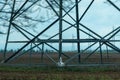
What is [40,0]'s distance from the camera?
62.6 feet

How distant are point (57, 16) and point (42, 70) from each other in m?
2.38

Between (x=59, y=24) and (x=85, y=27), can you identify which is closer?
(x=59, y=24)

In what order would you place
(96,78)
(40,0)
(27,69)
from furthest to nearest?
(27,69) → (40,0) → (96,78)

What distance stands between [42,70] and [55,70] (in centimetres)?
62

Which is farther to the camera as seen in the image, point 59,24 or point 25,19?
point 59,24

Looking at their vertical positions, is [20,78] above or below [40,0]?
below

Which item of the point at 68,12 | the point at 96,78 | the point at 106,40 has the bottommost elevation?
the point at 96,78

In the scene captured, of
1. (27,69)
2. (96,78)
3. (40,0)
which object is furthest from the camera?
(27,69)

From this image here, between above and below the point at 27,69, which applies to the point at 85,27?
above

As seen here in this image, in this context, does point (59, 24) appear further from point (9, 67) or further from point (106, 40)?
point (9, 67)

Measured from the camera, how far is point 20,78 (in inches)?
618

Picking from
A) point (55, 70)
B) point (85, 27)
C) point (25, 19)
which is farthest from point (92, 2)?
point (25, 19)

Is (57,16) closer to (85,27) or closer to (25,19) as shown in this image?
(85,27)

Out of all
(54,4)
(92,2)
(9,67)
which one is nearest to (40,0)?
(54,4)
